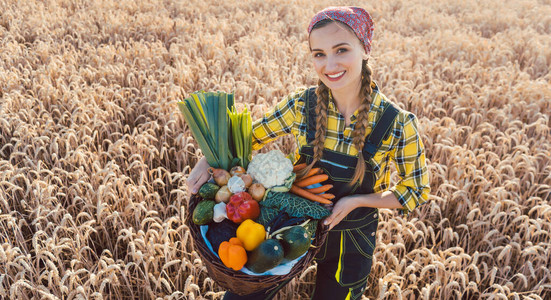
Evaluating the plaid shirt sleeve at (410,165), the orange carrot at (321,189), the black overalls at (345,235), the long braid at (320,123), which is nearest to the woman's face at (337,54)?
the long braid at (320,123)

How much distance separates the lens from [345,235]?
6.87 ft

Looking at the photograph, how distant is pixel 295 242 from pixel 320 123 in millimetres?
683

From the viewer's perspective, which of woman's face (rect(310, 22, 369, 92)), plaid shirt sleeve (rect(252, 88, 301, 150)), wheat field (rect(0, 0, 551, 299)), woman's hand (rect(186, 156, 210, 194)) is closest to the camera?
woman's face (rect(310, 22, 369, 92))

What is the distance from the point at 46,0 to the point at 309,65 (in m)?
7.59

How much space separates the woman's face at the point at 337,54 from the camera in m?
1.79

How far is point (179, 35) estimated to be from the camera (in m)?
7.57

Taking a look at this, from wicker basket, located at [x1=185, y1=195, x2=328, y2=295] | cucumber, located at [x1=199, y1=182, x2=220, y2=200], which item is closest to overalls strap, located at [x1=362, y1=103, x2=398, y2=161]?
wicker basket, located at [x1=185, y1=195, x2=328, y2=295]

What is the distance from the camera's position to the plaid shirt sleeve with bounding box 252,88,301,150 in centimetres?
218

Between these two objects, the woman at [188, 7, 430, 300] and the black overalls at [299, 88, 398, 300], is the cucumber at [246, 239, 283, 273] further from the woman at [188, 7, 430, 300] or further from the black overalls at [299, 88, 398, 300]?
the black overalls at [299, 88, 398, 300]

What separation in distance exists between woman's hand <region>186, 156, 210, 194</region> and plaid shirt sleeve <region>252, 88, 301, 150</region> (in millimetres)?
404

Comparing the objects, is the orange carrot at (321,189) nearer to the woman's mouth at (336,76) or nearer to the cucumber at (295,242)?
the cucumber at (295,242)

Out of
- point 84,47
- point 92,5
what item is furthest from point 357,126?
point 92,5

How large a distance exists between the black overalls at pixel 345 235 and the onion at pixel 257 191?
0.38 metres

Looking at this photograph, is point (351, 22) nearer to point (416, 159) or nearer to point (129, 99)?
point (416, 159)
